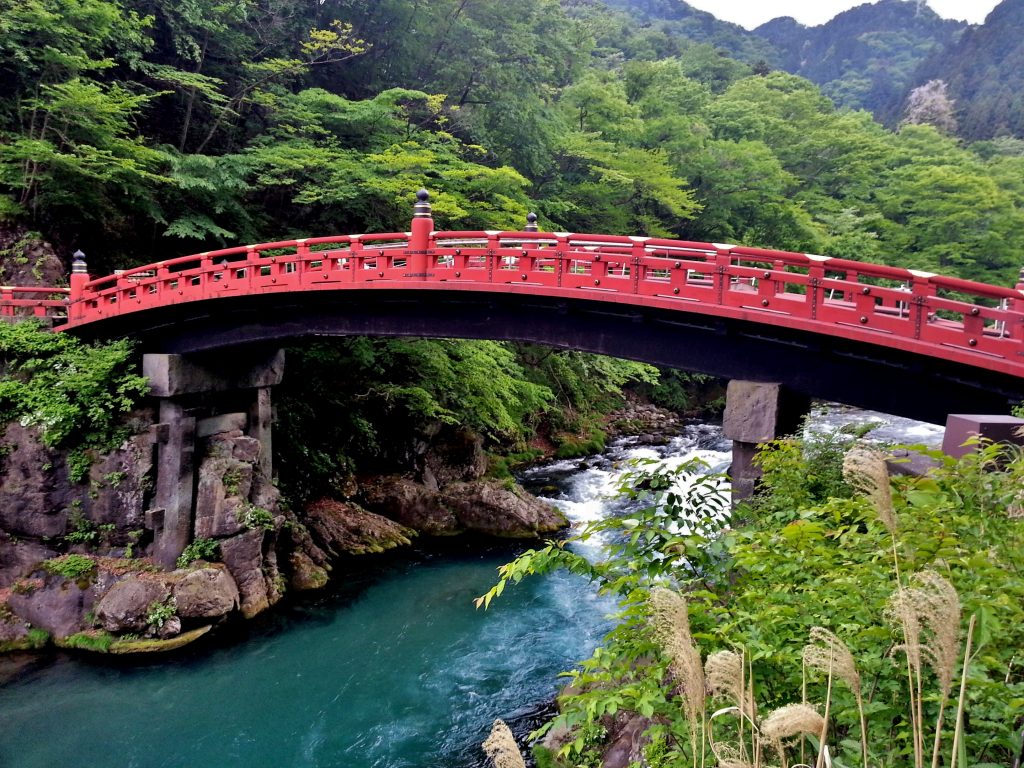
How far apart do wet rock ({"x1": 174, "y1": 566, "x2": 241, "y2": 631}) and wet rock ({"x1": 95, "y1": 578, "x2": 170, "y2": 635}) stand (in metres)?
0.30

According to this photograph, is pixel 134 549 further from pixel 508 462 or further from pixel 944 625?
pixel 944 625

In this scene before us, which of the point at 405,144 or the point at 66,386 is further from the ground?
the point at 405,144

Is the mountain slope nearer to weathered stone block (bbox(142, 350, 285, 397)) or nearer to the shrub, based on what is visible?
weathered stone block (bbox(142, 350, 285, 397))

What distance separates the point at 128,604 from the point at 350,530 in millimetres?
5258

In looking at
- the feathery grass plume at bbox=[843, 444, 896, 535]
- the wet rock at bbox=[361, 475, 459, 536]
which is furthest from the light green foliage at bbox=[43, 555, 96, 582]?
the feathery grass plume at bbox=[843, 444, 896, 535]

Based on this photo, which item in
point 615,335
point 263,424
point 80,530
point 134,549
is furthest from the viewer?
point 263,424

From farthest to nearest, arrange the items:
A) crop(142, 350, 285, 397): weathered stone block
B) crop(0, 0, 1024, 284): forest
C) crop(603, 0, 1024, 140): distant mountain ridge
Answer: crop(603, 0, 1024, 140): distant mountain ridge
crop(0, 0, 1024, 284): forest
crop(142, 350, 285, 397): weathered stone block

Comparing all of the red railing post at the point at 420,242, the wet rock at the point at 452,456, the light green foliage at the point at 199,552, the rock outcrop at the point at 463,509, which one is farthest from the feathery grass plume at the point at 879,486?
the wet rock at the point at 452,456

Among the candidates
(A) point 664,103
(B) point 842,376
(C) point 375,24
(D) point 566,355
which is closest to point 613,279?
(B) point 842,376

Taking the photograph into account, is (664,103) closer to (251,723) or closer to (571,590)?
(571,590)

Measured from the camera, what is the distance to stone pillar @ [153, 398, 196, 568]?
1269 cm

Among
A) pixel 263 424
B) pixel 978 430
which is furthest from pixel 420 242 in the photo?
pixel 978 430

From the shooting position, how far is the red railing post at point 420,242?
1083cm

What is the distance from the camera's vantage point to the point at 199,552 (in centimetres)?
1257
